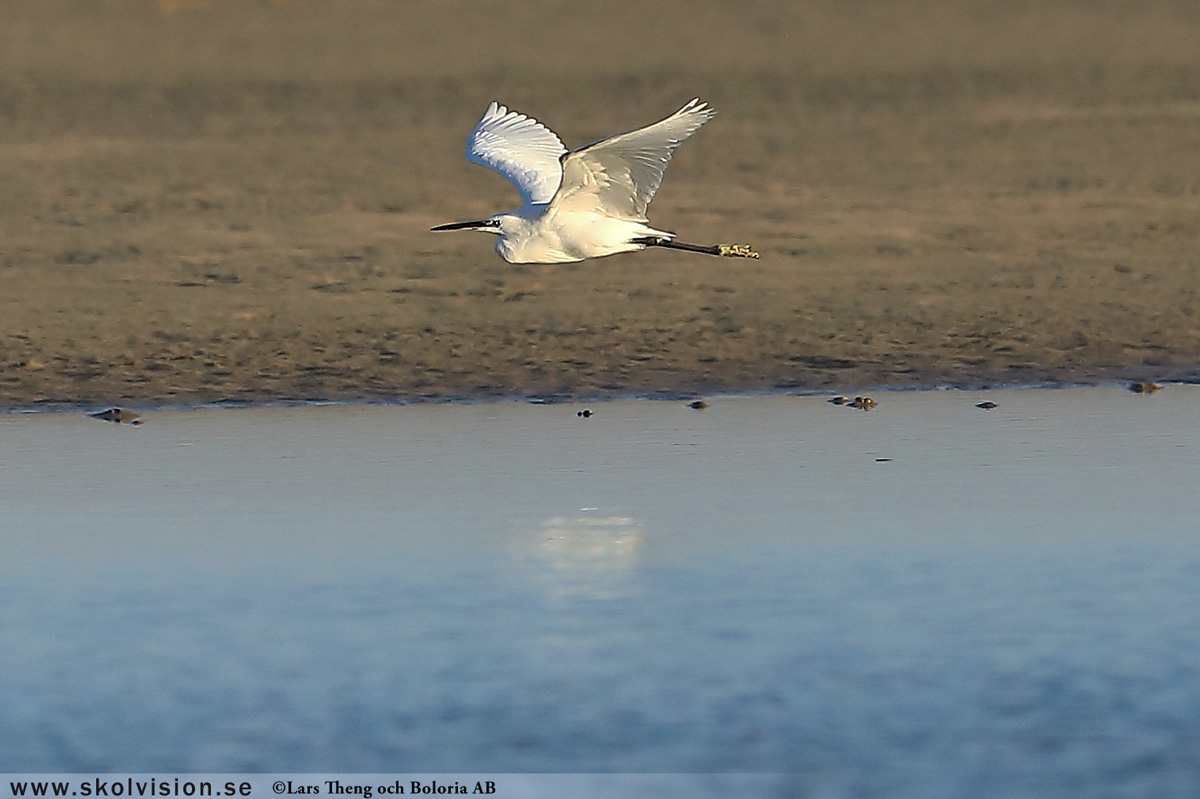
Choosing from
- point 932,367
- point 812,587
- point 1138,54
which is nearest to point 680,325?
point 932,367

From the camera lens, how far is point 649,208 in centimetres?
1803

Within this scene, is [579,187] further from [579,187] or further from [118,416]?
[118,416]

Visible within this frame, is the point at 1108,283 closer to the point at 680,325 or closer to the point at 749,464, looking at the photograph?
the point at 680,325

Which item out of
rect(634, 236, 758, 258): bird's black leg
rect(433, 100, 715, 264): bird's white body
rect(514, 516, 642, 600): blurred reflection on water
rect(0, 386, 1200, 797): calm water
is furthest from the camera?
rect(634, 236, 758, 258): bird's black leg

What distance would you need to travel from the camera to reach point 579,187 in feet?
35.4

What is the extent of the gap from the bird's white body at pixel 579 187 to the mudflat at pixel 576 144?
1341mm

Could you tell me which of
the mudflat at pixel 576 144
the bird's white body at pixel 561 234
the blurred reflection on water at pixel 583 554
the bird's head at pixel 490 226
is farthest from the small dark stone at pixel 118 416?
the blurred reflection on water at pixel 583 554

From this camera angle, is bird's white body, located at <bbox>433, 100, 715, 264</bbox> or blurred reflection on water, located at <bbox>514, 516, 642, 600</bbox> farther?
bird's white body, located at <bbox>433, 100, 715, 264</bbox>

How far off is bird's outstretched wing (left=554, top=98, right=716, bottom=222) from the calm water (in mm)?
1162

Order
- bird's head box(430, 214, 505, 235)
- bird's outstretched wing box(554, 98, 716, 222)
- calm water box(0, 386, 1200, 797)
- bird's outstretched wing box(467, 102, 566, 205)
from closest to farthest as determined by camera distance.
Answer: calm water box(0, 386, 1200, 797)
bird's outstretched wing box(554, 98, 716, 222)
bird's head box(430, 214, 505, 235)
bird's outstretched wing box(467, 102, 566, 205)

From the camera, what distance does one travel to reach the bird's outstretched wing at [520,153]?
39.3 feet

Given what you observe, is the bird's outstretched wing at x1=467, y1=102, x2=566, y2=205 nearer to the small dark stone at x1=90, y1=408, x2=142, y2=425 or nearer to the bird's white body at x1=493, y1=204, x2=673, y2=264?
the bird's white body at x1=493, y1=204, x2=673, y2=264

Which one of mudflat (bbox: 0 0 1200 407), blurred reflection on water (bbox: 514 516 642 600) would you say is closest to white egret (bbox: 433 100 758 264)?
mudflat (bbox: 0 0 1200 407)

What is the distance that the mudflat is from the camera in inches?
530
